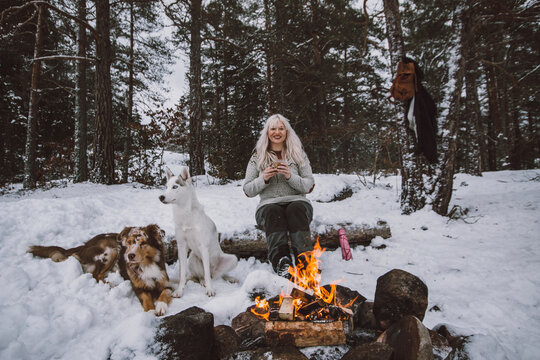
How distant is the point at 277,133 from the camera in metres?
3.25

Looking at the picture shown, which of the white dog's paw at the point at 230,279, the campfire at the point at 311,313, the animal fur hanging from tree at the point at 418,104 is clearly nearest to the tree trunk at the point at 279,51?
the animal fur hanging from tree at the point at 418,104

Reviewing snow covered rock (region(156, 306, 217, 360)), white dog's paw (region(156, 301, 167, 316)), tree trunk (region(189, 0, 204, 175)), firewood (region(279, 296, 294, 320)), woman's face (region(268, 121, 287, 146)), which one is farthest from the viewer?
tree trunk (region(189, 0, 204, 175))

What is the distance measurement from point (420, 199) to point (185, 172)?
4.69m

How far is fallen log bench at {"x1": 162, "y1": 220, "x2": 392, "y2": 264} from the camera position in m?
3.46

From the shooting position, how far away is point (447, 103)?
4.89m

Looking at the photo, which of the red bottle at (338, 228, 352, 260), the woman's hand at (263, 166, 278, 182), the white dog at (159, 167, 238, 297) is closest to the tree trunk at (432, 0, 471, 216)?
the red bottle at (338, 228, 352, 260)

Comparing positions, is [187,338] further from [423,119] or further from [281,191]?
[423,119]

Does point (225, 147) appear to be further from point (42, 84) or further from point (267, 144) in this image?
point (42, 84)

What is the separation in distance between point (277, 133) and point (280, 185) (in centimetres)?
70

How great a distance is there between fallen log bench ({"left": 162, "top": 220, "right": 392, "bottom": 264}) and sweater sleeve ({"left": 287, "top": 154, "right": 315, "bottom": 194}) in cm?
94

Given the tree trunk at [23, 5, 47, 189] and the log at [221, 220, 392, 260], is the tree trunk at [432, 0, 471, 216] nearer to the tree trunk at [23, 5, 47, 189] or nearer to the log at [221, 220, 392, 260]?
the log at [221, 220, 392, 260]

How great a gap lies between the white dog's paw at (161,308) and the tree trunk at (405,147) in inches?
191

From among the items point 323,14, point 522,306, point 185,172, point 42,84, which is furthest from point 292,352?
point 42,84

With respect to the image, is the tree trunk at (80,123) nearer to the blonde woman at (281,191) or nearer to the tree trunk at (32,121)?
the tree trunk at (32,121)
